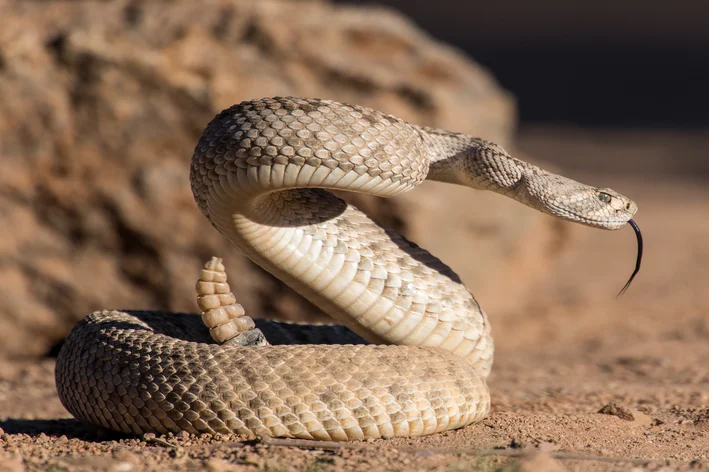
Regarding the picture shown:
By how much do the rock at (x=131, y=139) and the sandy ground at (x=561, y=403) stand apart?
931 mm

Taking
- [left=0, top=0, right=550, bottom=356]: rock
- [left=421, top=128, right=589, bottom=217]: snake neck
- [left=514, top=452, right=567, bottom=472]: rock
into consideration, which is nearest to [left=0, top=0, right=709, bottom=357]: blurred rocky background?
[left=0, top=0, right=550, bottom=356]: rock

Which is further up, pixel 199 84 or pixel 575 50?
pixel 575 50

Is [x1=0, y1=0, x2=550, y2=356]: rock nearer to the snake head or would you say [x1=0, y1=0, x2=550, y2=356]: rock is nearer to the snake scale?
the snake scale

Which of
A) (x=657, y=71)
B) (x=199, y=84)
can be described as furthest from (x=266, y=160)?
(x=657, y=71)

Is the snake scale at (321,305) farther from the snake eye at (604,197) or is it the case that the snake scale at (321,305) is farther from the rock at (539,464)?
the rock at (539,464)

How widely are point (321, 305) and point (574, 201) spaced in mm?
1689

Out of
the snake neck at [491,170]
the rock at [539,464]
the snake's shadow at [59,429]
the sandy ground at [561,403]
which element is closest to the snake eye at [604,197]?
the snake neck at [491,170]

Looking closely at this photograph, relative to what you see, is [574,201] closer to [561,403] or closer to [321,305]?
[561,403]

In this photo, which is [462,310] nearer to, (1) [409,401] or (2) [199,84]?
(1) [409,401]

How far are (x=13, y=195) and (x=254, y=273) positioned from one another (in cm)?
242

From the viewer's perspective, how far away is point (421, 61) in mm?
9867

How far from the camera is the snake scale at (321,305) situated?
14.3 ft

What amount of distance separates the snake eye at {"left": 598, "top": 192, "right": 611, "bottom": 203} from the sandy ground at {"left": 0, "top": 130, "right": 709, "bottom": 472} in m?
1.28

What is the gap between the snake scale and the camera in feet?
14.3
